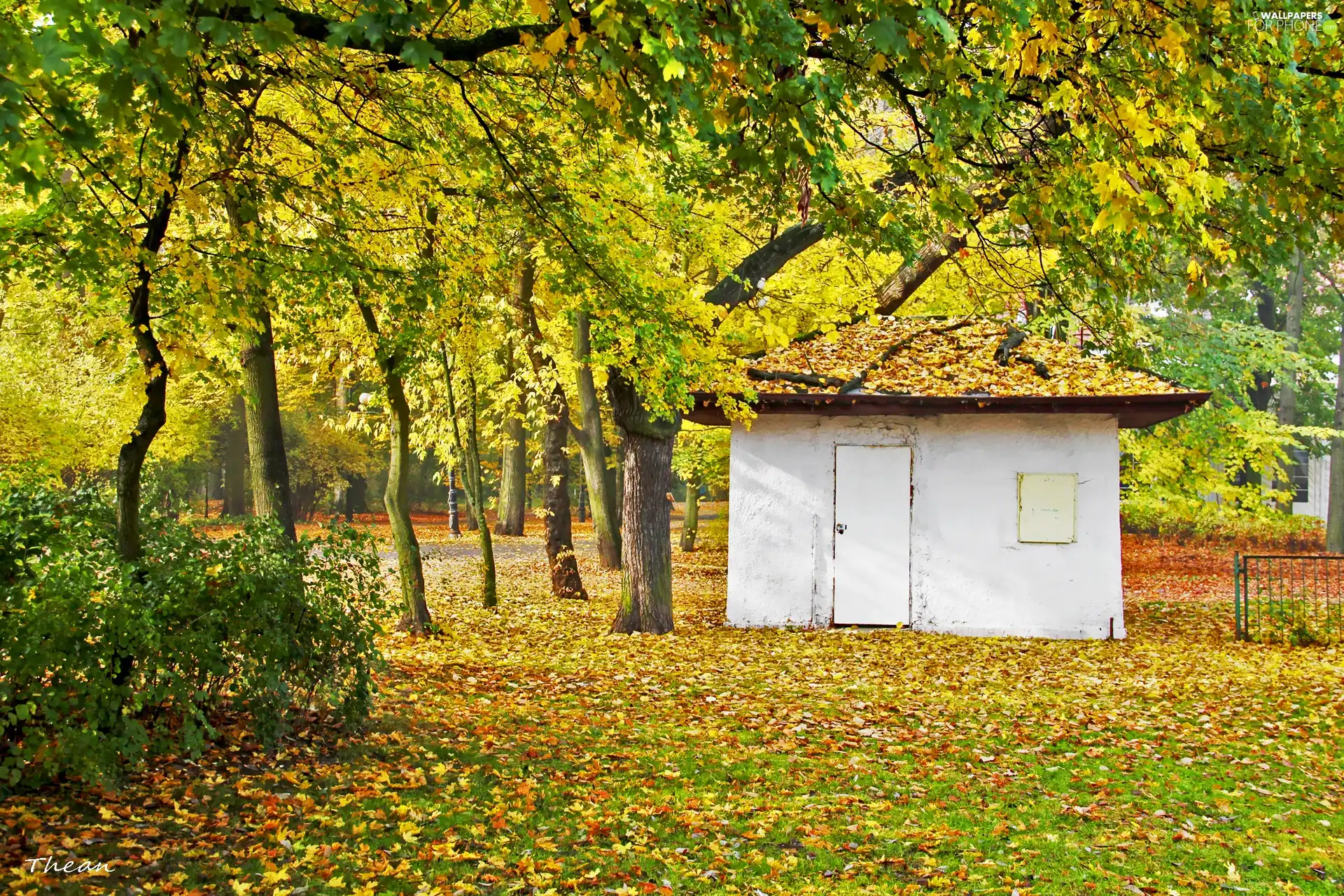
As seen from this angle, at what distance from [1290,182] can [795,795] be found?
198 inches

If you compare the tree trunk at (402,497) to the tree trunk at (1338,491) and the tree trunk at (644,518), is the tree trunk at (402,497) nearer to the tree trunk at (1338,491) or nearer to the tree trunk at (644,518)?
the tree trunk at (644,518)

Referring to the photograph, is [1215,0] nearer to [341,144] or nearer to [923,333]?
[341,144]

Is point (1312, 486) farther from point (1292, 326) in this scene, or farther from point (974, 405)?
point (974, 405)

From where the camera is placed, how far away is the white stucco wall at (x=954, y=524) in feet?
43.7

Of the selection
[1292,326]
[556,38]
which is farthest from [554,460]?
[1292,326]

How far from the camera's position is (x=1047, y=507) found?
43.8ft

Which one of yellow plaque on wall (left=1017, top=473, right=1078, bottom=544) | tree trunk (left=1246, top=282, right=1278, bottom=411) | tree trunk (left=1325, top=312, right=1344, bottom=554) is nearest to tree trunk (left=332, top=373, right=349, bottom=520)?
yellow plaque on wall (left=1017, top=473, right=1078, bottom=544)

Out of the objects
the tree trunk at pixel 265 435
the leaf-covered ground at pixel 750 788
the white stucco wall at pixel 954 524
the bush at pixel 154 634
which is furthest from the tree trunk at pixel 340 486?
the bush at pixel 154 634

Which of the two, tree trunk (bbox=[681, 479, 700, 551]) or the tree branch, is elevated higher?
the tree branch

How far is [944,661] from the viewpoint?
11523 millimetres

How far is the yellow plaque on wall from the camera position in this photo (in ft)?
43.6

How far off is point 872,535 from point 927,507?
2.66 feet

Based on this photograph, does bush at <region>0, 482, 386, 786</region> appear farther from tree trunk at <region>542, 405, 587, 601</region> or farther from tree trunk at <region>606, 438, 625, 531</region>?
tree trunk at <region>606, 438, 625, 531</region>

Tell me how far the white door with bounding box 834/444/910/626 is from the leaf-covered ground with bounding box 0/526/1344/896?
198 cm
